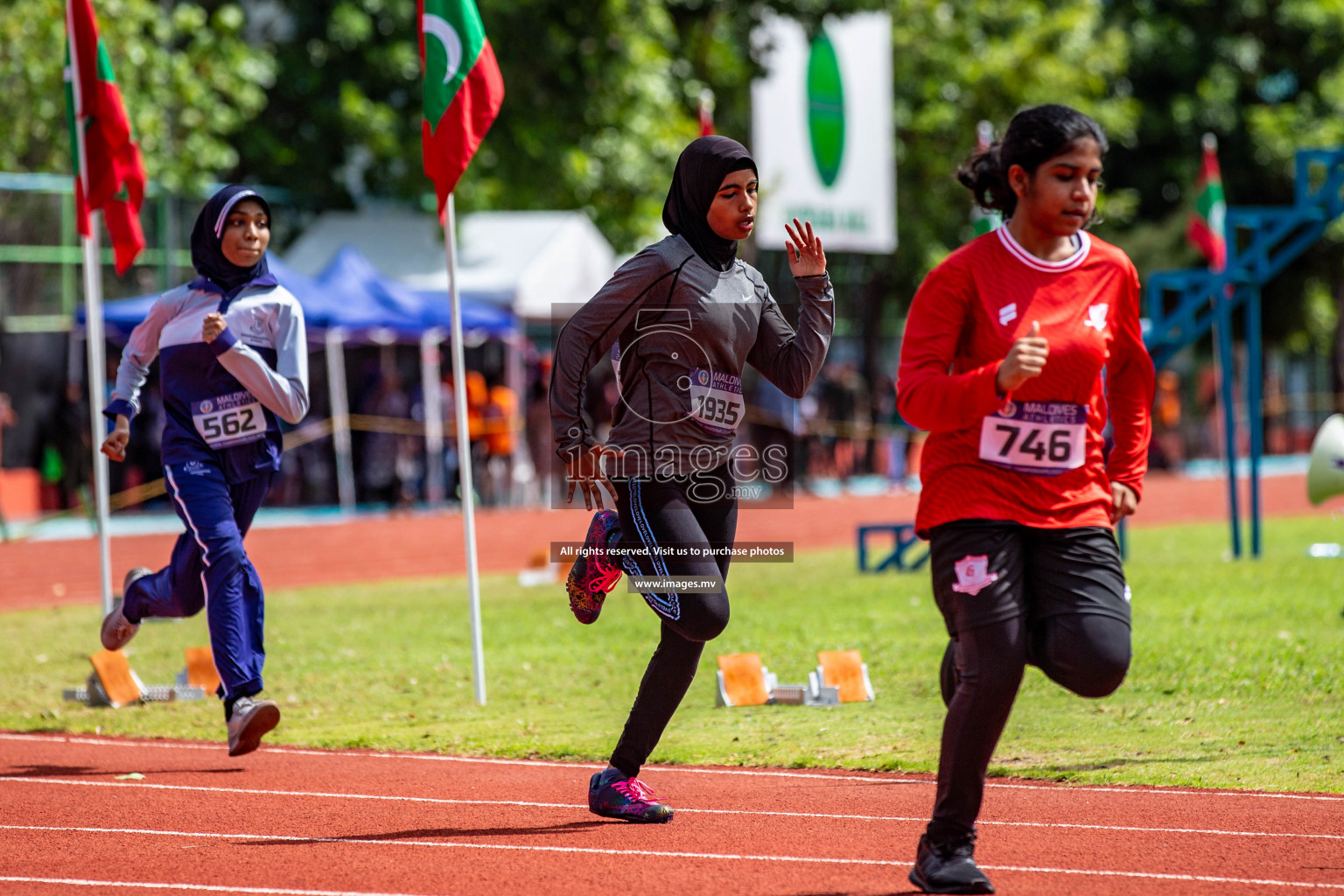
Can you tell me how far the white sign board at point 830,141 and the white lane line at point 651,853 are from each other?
52.1 ft

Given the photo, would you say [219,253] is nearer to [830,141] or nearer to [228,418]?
[228,418]

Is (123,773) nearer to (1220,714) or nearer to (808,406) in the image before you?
(1220,714)

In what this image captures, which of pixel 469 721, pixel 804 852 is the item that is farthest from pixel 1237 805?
pixel 469 721

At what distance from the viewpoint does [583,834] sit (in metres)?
5.66

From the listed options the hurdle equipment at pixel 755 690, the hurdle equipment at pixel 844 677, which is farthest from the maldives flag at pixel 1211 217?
the hurdle equipment at pixel 755 690

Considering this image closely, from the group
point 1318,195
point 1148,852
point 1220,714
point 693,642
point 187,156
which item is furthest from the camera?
point 187,156

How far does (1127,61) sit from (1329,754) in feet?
118

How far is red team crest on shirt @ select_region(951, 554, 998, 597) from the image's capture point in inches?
179

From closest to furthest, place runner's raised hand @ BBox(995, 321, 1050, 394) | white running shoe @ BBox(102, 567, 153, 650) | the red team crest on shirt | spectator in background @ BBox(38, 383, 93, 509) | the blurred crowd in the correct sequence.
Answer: runner's raised hand @ BBox(995, 321, 1050, 394) → the red team crest on shirt → white running shoe @ BBox(102, 567, 153, 650) → spectator in background @ BBox(38, 383, 93, 509) → the blurred crowd

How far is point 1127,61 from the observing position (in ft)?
133

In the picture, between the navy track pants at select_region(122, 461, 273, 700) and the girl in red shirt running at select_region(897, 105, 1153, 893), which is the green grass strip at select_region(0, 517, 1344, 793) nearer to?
the navy track pants at select_region(122, 461, 273, 700)

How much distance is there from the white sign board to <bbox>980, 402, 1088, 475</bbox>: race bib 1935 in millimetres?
16589

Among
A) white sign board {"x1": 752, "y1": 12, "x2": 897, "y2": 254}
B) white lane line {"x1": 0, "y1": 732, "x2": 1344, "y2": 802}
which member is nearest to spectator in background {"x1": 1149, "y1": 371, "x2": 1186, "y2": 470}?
white sign board {"x1": 752, "y1": 12, "x2": 897, "y2": 254}

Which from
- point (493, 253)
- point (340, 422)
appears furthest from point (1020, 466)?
point (493, 253)
